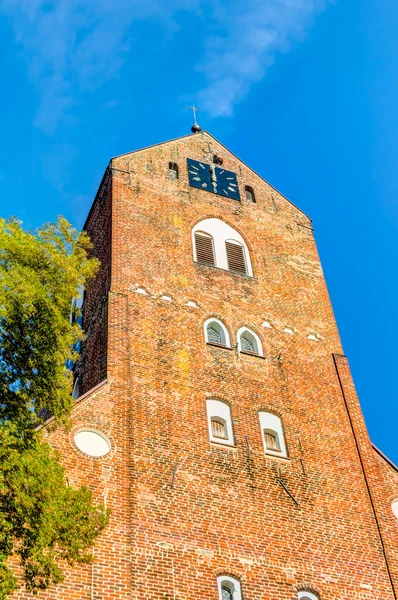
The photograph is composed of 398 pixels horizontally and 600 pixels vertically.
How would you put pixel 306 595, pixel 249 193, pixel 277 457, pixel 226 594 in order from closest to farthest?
pixel 226 594
pixel 306 595
pixel 277 457
pixel 249 193

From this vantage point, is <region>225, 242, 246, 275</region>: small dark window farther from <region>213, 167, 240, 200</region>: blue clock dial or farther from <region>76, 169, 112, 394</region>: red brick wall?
<region>76, 169, 112, 394</region>: red brick wall

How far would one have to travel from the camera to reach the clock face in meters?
24.0

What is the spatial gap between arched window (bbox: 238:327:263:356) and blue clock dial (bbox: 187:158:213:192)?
17.9 feet

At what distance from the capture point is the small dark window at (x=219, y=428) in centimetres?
1734

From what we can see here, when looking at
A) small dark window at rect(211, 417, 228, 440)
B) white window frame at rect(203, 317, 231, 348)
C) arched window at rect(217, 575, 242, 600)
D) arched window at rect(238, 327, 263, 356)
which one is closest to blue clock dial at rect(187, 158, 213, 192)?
white window frame at rect(203, 317, 231, 348)

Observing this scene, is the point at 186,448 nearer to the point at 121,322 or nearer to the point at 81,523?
the point at 121,322

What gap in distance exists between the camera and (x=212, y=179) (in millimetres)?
24484

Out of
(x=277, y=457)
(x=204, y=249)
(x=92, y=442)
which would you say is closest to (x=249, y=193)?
(x=204, y=249)

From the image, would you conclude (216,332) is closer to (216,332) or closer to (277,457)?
(216,332)

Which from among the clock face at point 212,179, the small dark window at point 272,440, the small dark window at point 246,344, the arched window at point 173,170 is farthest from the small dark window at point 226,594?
the arched window at point 173,170

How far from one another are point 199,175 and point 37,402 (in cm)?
1292

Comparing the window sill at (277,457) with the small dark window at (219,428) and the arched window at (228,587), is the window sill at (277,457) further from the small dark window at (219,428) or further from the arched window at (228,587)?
the arched window at (228,587)

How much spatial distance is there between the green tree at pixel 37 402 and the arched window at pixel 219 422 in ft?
14.5

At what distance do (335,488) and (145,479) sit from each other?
4325 millimetres
